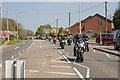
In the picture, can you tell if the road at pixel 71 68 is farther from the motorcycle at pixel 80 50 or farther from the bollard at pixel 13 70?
the bollard at pixel 13 70

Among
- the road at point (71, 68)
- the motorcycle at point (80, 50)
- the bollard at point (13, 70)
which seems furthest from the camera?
the motorcycle at point (80, 50)

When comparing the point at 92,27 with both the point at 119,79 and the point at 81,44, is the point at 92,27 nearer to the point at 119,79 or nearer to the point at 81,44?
the point at 81,44

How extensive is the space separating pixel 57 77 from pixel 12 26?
7758 cm

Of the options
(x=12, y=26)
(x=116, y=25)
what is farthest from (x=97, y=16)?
(x=12, y=26)

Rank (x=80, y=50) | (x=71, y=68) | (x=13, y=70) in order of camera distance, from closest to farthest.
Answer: (x=13, y=70) → (x=71, y=68) → (x=80, y=50)

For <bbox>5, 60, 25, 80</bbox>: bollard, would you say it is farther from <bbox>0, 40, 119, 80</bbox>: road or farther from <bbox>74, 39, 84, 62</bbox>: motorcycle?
<bbox>74, 39, 84, 62</bbox>: motorcycle

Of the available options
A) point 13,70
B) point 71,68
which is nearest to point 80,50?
point 71,68

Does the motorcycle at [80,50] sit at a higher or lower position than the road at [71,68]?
higher

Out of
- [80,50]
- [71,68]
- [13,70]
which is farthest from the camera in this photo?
[80,50]

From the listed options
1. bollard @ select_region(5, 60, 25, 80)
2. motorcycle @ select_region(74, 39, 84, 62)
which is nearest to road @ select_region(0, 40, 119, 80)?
motorcycle @ select_region(74, 39, 84, 62)

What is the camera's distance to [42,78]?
6902 mm

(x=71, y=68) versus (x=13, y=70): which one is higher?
(x=13, y=70)

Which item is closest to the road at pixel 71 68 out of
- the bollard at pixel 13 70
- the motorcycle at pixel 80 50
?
the motorcycle at pixel 80 50

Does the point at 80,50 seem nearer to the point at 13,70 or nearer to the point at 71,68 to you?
the point at 71,68
